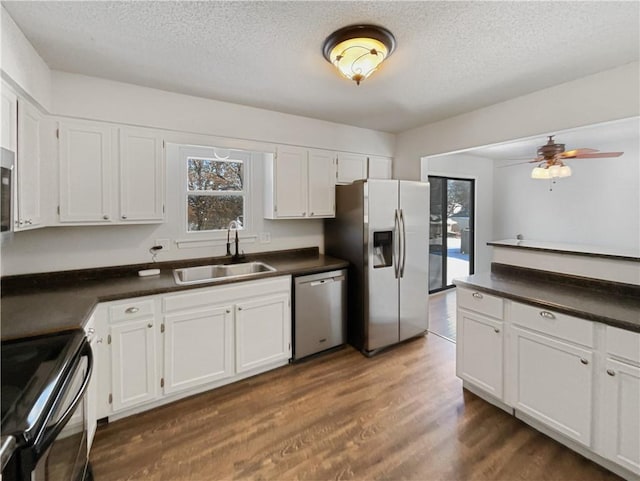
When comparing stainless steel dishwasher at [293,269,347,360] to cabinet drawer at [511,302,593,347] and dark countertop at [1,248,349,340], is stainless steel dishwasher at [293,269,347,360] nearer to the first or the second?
dark countertop at [1,248,349,340]

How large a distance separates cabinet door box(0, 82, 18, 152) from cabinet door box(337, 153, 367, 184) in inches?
103

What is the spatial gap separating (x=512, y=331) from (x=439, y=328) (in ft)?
5.86

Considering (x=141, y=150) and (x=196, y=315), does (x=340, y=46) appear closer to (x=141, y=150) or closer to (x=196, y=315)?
(x=141, y=150)

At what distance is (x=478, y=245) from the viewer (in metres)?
5.66

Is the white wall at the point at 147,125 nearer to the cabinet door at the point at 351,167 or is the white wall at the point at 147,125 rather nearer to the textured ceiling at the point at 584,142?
the cabinet door at the point at 351,167

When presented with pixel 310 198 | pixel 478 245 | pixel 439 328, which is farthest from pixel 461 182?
pixel 310 198

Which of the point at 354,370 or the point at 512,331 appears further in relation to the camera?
the point at 354,370

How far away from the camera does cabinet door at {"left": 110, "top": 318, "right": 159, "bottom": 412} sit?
6.67ft

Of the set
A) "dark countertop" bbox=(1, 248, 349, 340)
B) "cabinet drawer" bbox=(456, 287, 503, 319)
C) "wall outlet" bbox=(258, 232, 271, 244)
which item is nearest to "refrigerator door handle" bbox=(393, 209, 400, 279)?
"dark countertop" bbox=(1, 248, 349, 340)

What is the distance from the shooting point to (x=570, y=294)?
199 cm

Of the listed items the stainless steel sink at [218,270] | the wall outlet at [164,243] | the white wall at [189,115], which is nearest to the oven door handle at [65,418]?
the stainless steel sink at [218,270]

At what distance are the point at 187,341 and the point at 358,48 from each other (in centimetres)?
229

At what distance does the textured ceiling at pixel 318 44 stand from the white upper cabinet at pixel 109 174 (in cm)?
45

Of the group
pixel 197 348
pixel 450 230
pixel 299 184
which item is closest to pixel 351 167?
pixel 299 184
